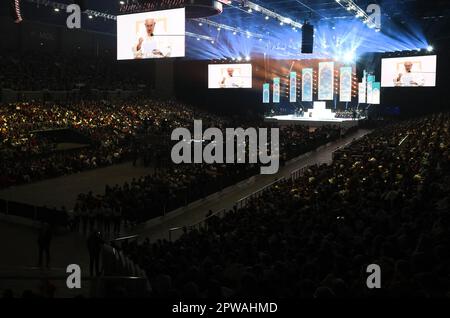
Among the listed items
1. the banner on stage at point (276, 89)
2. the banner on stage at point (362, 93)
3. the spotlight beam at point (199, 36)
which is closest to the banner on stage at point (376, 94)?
the banner on stage at point (362, 93)

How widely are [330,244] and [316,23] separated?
40.7 meters

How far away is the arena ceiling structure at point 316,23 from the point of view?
32750 mm

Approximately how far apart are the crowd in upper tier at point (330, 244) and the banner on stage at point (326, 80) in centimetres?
2775

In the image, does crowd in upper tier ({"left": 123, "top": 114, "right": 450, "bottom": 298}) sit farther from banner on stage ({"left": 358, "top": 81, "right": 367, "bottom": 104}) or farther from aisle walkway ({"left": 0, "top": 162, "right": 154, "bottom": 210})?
banner on stage ({"left": 358, "top": 81, "right": 367, "bottom": 104})

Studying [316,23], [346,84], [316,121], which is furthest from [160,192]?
[316,23]

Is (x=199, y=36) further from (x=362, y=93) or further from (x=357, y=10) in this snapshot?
(x=357, y=10)

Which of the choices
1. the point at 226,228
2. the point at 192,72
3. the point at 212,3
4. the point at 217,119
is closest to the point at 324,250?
the point at 226,228

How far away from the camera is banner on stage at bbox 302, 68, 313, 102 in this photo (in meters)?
42.8

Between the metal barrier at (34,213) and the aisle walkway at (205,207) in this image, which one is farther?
the aisle walkway at (205,207)

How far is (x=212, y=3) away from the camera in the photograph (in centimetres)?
2845

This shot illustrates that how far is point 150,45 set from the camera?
25.1 meters

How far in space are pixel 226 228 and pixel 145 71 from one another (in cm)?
4062

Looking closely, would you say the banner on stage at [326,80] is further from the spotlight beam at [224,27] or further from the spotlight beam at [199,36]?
the spotlight beam at [199,36]
